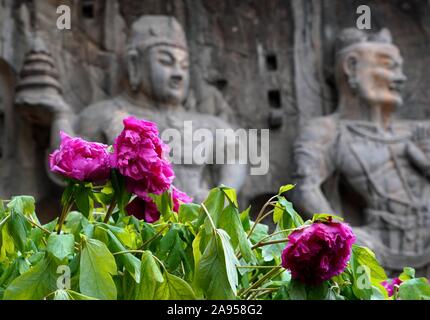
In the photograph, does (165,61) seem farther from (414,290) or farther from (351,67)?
(414,290)

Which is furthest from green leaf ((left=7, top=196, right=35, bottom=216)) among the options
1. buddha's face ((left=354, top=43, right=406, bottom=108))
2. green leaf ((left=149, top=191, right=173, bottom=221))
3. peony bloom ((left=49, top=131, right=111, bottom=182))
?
buddha's face ((left=354, top=43, right=406, bottom=108))

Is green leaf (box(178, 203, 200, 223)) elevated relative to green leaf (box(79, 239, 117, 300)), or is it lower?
elevated

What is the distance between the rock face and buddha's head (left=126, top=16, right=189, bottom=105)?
0.81 ft

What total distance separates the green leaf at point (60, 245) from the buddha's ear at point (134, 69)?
3.93 metres

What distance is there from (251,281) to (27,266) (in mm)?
645

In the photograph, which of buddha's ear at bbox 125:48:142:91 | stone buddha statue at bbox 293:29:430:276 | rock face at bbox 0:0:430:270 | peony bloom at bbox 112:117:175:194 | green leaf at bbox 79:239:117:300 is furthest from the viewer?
rock face at bbox 0:0:430:270

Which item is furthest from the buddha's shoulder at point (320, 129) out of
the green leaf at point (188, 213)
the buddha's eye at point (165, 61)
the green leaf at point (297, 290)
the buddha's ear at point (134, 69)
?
the green leaf at point (297, 290)

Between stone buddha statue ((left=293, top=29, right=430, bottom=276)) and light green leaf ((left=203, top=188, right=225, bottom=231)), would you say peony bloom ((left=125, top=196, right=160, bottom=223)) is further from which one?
stone buddha statue ((left=293, top=29, right=430, bottom=276))

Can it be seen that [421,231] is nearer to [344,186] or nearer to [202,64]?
[344,186]

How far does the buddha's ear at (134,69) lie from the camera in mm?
6598

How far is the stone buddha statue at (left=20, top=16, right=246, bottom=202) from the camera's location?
249 inches

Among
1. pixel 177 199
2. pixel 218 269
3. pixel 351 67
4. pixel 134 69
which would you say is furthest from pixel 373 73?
→ pixel 218 269

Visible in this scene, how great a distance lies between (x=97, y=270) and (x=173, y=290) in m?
0.19

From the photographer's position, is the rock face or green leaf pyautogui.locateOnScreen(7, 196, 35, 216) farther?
the rock face
